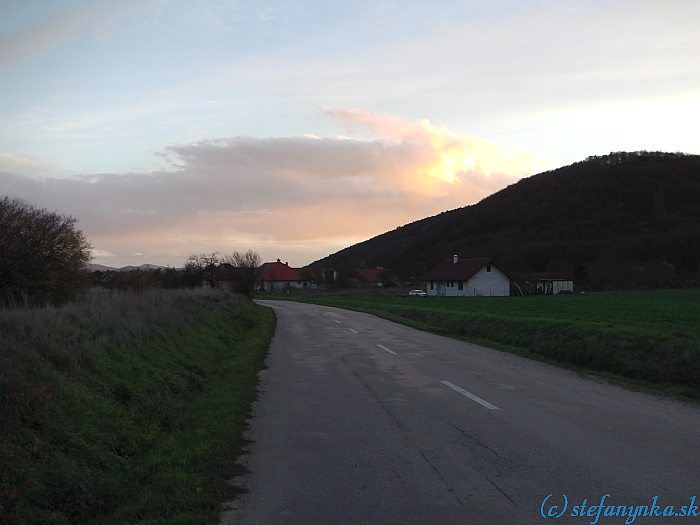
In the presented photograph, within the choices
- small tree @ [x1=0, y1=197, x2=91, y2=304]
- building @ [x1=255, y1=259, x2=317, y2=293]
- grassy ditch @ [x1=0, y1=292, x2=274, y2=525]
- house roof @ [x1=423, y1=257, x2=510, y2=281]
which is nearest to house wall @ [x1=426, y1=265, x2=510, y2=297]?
house roof @ [x1=423, y1=257, x2=510, y2=281]

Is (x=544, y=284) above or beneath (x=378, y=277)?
beneath

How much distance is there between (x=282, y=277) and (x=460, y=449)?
129679 millimetres

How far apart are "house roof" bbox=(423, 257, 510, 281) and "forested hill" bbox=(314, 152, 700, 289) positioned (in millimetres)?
19813

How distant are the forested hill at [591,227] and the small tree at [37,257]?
3134 inches

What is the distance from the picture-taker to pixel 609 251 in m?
103

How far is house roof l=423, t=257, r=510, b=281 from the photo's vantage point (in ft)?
262

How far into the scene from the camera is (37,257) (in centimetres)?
1784

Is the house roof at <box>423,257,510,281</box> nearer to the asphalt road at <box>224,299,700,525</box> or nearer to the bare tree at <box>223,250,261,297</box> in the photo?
the bare tree at <box>223,250,261,297</box>

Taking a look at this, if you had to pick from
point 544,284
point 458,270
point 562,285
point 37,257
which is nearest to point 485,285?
point 458,270

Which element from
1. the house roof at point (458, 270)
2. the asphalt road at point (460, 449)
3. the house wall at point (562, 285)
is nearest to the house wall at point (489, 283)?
the house roof at point (458, 270)

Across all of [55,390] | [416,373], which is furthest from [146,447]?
[416,373]

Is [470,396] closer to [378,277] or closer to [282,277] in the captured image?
[378,277]

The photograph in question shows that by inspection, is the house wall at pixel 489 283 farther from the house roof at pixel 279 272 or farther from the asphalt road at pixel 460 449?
the asphalt road at pixel 460 449

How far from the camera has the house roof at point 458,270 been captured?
262 ft
